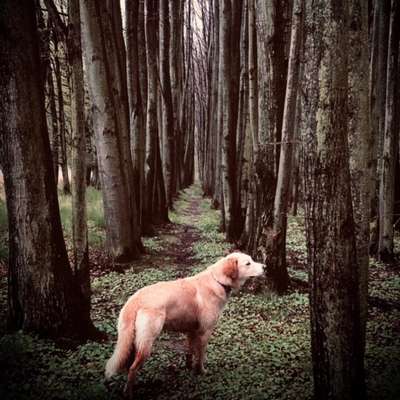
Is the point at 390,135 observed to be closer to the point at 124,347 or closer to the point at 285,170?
the point at 285,170

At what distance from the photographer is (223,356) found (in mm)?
5023

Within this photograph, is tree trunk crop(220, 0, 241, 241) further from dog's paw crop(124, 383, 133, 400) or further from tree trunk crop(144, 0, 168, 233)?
dog's paw crop(124, 383, 133, 400)

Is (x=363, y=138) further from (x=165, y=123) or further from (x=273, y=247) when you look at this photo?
(x=165, y=123)

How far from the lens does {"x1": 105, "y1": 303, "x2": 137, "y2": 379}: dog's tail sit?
3.85 meters

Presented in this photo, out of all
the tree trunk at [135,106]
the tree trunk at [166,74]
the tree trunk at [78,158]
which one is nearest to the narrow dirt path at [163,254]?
the tree trunk at [135,106]

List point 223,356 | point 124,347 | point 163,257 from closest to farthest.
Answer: point 124,347 → point 223,356 → point 163,257

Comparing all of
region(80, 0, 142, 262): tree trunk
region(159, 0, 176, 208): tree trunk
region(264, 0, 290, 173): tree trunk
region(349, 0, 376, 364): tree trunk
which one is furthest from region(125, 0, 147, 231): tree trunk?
region(349, 0, 376, 364): tree trunk

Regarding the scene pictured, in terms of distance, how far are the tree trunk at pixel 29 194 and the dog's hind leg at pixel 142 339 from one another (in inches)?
50.6

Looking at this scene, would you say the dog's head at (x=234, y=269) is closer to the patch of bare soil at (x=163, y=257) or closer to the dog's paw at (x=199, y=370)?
the dog's paw at (x=199, y=370)

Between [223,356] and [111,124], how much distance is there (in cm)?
561

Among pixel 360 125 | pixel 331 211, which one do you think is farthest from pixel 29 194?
pixel 360 125

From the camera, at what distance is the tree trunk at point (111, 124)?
8102 millimetres

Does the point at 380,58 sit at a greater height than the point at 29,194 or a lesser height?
greater

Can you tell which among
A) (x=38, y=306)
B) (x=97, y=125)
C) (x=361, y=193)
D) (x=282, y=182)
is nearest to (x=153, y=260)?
(x=97, y=125)
